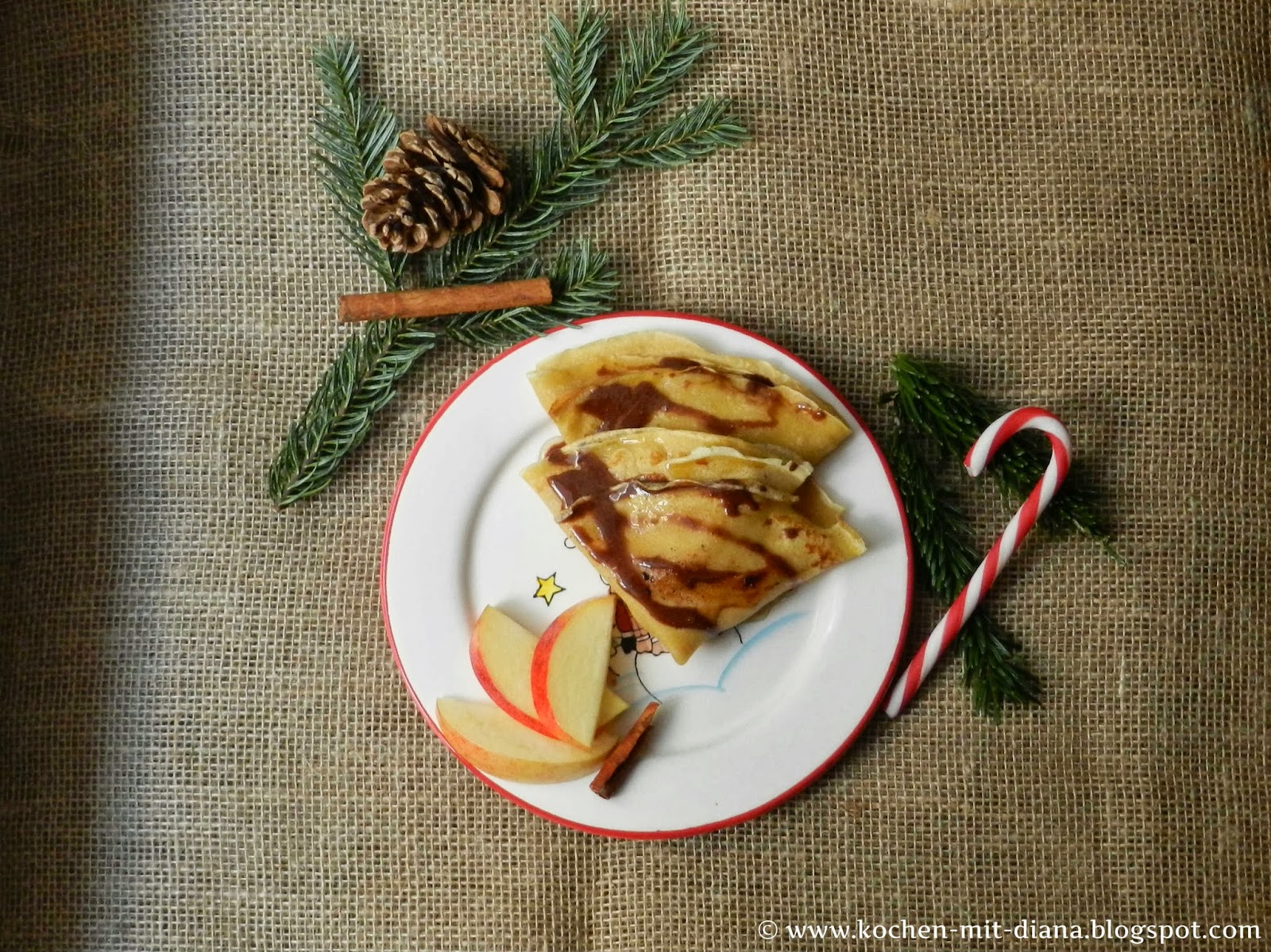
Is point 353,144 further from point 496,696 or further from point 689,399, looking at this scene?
point 496,696

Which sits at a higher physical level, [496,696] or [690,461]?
[690,461]

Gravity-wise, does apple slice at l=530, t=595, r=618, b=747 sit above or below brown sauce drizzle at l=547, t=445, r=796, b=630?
below

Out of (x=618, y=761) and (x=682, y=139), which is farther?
(x=682, y=139)

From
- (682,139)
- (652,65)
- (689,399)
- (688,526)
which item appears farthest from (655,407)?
(652,65)

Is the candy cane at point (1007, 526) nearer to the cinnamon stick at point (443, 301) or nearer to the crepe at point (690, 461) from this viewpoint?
the crepe at point (690, 461)

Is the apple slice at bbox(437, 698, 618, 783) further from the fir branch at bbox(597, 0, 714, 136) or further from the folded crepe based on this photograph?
the fir branch at bbox(597, 0, 714, 136)

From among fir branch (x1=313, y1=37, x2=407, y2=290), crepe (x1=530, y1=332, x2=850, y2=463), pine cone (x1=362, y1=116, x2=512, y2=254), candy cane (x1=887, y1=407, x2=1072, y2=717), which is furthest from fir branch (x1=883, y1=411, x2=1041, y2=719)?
fir branch (x1=313, y1=37, x2=407, y2=290)
